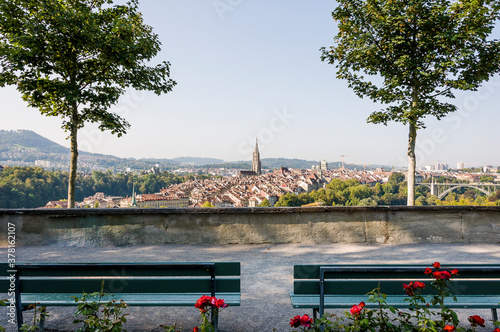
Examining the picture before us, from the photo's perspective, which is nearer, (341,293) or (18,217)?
(341,293)

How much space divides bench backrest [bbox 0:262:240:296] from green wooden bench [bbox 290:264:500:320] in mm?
561

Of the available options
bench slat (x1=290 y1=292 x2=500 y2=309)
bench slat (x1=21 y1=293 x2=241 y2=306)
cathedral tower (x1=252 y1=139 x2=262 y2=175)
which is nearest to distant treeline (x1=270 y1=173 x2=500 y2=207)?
cathedral tower (x1=252 y1=139 x2=262 y2=175)

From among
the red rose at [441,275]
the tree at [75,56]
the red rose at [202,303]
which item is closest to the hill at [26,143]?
the tree at [75,56]

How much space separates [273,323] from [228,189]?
70754 millimetres

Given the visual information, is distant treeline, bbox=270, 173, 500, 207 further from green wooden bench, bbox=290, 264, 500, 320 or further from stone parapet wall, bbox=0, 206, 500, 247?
green wooden bench, bbox=290, 264, 500, 320

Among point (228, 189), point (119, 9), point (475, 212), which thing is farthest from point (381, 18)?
point (228, 189)

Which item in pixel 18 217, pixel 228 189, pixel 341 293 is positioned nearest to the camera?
pixel 341 293

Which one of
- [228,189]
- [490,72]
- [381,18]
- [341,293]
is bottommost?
[228,189]

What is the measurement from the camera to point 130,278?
2529 millimetres

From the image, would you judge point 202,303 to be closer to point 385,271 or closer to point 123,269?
point 123,269

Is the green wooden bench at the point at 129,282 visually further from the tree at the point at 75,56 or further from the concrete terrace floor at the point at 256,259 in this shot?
the tree at the point at 75,56

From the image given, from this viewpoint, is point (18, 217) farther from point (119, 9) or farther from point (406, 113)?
point (406, 113)

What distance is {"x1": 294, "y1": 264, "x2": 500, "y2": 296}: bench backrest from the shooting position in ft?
7.70

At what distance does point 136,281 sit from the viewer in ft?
8.30
